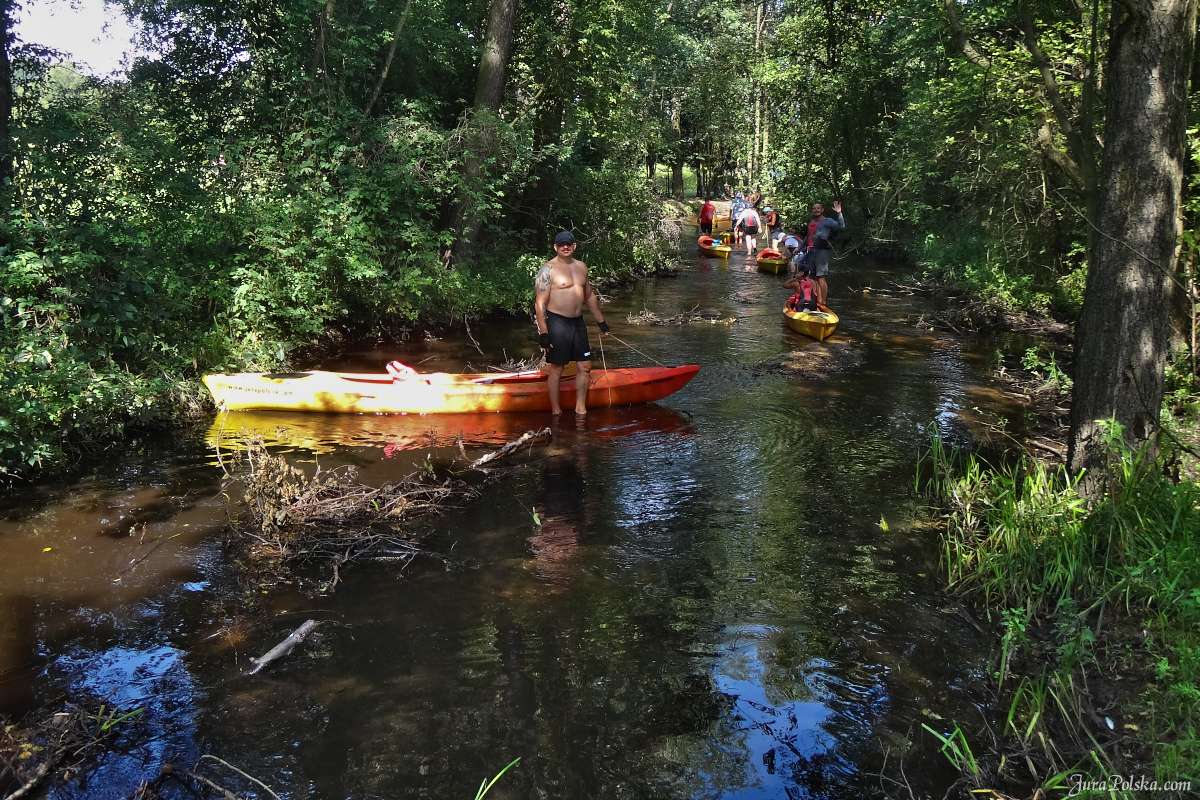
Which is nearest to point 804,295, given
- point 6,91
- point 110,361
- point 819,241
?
point 819,241

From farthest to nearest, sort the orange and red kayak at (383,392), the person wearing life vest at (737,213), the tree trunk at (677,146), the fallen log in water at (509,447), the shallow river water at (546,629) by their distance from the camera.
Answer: the tree trunk at (677,146) < the person wearing life vest at (737,213) < the orange and red kayak at (383,392) < the fallen log in water at (509,447) < the shallow river water at (546,629)

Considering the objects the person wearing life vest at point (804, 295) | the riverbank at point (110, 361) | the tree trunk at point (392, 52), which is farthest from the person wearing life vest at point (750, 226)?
the riverbank at point (110, 361)

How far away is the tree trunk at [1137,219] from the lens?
466cm

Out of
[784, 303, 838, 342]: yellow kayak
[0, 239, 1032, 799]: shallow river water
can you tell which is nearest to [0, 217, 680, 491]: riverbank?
[0, 239, 1032, 799]: shallow river water

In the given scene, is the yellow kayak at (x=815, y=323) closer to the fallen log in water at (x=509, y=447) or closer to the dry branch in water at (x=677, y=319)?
the dry branch in water at (x=677, y=319)

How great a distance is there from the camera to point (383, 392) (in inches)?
354

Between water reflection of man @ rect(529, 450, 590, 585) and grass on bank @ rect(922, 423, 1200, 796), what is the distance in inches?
99.9

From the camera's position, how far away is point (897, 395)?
9.94 metres

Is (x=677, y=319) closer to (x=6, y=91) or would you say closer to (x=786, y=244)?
(x=786, y=244)

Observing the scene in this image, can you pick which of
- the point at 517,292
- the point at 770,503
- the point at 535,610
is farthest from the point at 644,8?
the point at 535,610

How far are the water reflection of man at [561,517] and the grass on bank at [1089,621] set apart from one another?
2.54 meters

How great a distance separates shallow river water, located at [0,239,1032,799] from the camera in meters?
3.59

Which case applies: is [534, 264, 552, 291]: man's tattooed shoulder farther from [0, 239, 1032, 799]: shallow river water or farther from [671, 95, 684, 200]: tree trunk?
[671, 95, 684, 200]: tree trunk

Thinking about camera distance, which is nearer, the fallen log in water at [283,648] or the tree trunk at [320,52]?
the fallen log in water at [283,648]
